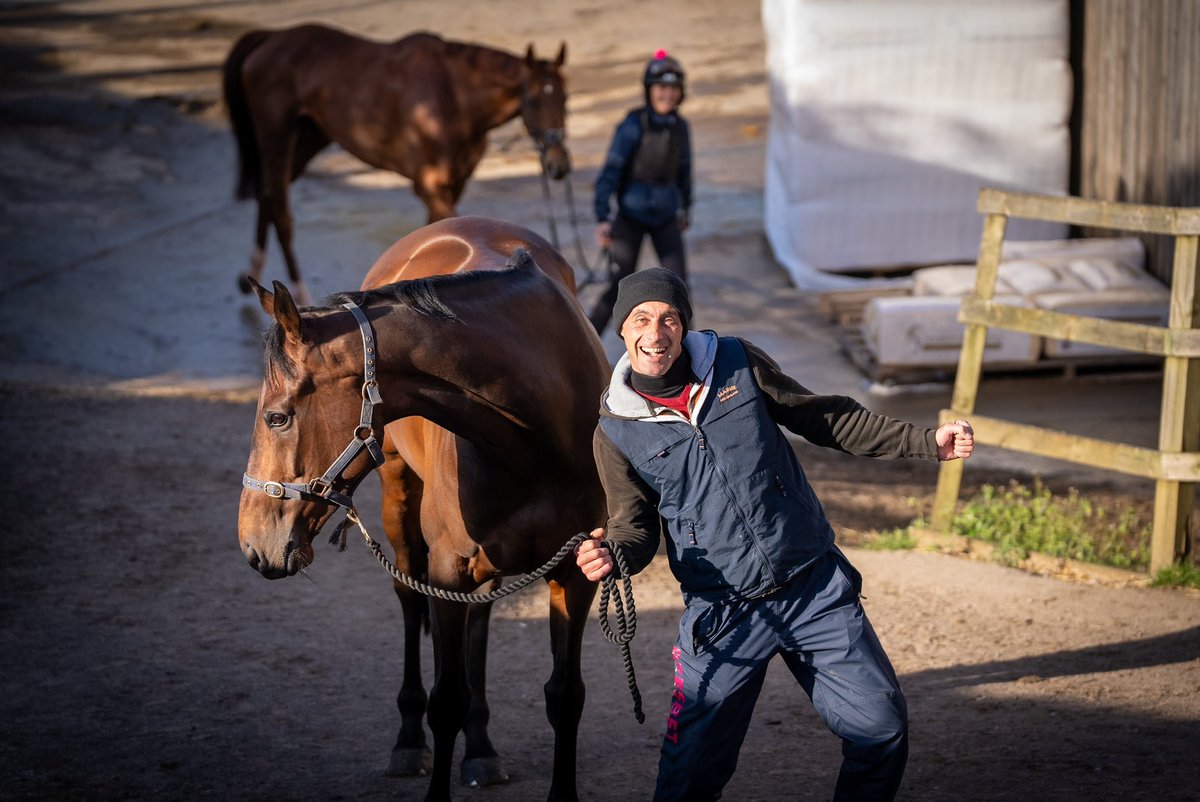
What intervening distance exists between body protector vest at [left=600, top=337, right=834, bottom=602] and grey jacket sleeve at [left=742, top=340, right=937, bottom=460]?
0.17 feet

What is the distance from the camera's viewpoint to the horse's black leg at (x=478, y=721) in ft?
13.5

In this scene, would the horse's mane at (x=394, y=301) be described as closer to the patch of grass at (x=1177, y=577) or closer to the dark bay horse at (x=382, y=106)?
the patch of grass at (x=1177, y=577)

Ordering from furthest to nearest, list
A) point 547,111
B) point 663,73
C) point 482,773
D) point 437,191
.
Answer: point 437,191
point 547,111
point 663,73
point 482,773

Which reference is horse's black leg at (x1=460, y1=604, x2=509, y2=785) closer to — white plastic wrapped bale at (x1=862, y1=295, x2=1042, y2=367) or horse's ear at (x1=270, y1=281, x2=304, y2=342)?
horse's ear at (x1=270, y1=281, x2=304, y2=342)

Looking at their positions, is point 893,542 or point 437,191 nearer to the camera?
point 893,542

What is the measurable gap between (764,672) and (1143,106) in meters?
6.76

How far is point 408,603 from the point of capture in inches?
180

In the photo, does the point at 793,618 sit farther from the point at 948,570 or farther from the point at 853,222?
the point at 853,222

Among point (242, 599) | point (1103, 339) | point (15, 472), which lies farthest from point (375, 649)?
point (1103, 339)

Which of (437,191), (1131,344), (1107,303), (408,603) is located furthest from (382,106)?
(1131,344)

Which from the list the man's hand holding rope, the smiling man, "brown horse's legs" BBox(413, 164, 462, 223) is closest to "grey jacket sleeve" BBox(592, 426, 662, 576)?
the smiling man

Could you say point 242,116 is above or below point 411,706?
above

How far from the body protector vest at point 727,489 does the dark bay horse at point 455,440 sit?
1.52ft

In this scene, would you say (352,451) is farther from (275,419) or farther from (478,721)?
(478,721)
